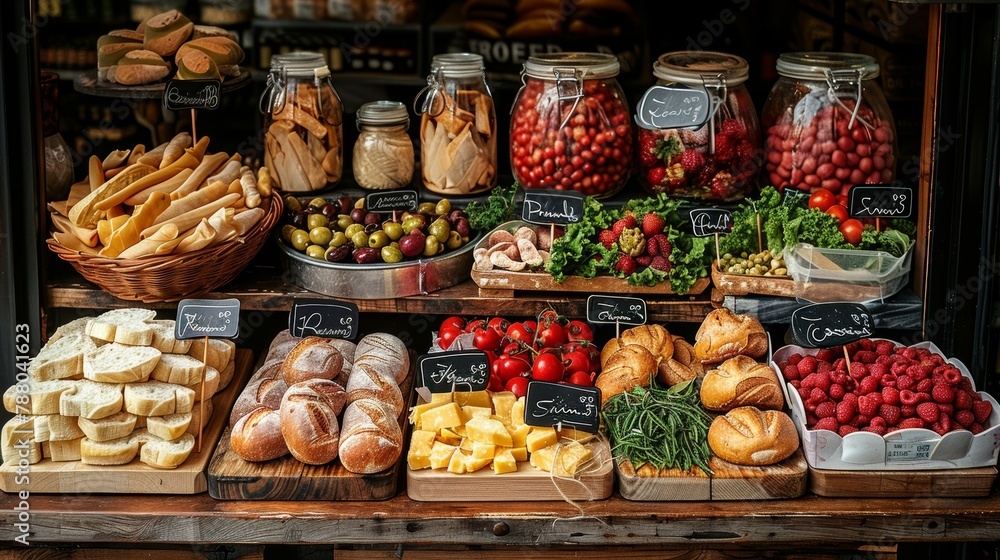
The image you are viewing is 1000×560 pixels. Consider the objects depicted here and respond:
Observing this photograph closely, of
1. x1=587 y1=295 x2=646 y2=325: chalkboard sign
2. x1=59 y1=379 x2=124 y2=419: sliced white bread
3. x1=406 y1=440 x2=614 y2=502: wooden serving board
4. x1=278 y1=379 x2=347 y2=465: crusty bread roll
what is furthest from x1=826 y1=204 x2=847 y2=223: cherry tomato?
x1=59 y1=379 x2=124 y2=419: sliced white bread

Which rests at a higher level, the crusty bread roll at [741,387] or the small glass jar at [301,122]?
the small glass jar at [301,122]

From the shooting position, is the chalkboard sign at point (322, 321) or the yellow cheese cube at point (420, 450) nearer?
the yellow cheese cube at point (420, 450)

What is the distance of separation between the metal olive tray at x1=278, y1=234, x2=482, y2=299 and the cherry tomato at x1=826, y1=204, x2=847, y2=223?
1184 millimetres

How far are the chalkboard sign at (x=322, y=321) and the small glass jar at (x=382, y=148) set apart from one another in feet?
2.71

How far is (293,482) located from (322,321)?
460 millimetres

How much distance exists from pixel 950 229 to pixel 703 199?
781mm

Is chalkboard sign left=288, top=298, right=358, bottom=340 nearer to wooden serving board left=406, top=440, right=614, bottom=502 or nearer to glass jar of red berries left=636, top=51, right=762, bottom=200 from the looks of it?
wooden serving board left=406, top=440, right=614, bottom=502

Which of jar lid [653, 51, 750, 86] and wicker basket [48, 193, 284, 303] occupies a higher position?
jar lid [653, 51, 750, 86]

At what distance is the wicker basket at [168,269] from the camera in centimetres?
282

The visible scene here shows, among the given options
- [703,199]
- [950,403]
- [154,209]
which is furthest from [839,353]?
[154,209]

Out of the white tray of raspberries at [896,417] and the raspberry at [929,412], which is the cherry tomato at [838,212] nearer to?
the white tray of raspberries at [896,417]

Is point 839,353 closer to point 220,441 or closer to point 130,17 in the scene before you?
point 220,441

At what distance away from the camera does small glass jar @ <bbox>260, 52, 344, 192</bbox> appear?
3320 millimetres

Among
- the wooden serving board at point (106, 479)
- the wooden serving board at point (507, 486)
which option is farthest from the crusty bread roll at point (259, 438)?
the wooden serving board at point (507, 486)
